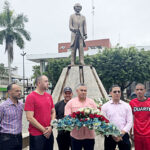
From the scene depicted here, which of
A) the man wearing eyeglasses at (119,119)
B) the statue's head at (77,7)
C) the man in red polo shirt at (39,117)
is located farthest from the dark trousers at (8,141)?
the statue's head at (77,7)

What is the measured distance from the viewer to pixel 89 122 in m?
2.60

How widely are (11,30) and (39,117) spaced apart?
78.8ft

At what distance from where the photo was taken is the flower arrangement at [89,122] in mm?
2581

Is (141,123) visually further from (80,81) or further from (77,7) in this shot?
(77,7)

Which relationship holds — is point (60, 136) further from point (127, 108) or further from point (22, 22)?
point (22, 22)

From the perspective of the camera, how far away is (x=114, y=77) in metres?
19.8

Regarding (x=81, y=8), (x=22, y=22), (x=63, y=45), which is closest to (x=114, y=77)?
(x=81, y=8)

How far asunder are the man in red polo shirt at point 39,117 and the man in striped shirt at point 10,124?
247 mm

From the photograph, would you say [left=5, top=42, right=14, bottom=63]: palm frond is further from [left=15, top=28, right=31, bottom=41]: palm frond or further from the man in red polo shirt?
the man in red polo shirt

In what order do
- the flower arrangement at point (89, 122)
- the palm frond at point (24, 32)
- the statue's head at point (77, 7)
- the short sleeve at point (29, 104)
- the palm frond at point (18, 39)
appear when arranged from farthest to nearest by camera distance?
1. the palm frond at point (24, 32)
2. the palm frond at point (18, 39)
3. the statue's head at point (77, 7)
4. the short sleeve at point (29, 104)
5. the flower arrangement at point (89, 122)

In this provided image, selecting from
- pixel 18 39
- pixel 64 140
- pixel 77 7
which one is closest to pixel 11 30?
pixel 18 39

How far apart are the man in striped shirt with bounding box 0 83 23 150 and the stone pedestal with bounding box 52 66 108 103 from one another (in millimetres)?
3693

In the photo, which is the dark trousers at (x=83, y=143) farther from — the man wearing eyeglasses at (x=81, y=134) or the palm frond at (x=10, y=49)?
the palm frond at (x=10, y=49)

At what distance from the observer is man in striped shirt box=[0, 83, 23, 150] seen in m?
2.90
